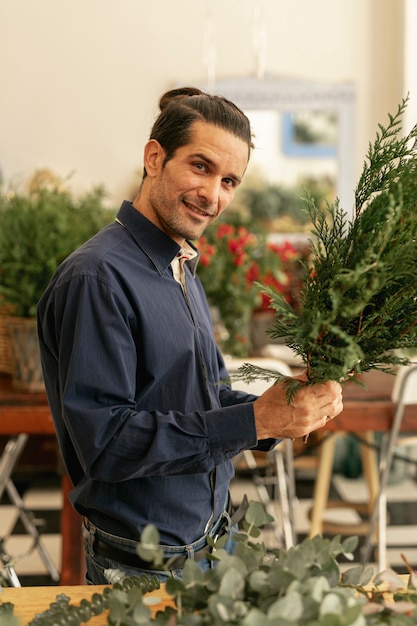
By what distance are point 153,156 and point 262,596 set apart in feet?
2.91

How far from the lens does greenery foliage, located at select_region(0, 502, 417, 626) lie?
2.85 feet

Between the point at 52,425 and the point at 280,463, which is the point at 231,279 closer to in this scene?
the point at 280,463

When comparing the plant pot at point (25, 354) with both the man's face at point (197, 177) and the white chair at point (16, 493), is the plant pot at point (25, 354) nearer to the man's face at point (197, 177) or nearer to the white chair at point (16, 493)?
the white chair at point (16, 493)

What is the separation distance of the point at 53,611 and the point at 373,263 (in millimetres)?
630

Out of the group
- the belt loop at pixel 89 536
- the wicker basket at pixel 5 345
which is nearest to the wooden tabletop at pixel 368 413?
the wicker basket at pixel 5 345

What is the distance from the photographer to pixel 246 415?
1332mm

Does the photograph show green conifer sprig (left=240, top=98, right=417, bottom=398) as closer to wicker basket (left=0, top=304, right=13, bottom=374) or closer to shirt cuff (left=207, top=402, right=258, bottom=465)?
shirt cuff (left=207, top=402, right=258, bottom=465)

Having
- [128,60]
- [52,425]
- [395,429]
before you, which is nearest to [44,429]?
[52,425]

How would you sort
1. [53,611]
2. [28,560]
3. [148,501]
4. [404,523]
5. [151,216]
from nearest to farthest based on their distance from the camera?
[53,611], [148,501], [151,216], [28,560], [404,523]

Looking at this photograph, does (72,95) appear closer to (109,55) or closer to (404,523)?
(109,55)

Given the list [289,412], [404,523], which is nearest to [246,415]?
[289,412]

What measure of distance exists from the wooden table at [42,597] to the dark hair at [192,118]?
0.77 m

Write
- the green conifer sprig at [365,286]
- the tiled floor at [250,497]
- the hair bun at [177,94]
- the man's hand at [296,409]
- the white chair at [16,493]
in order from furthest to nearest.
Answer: the tiled floor at [250,497]
the white chair at [16,493]
the hair bun at [177,94]
the man's hand at [296,409]
the green conifer sprig at [365,286]

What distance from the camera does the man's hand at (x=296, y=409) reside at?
1.27 metres
